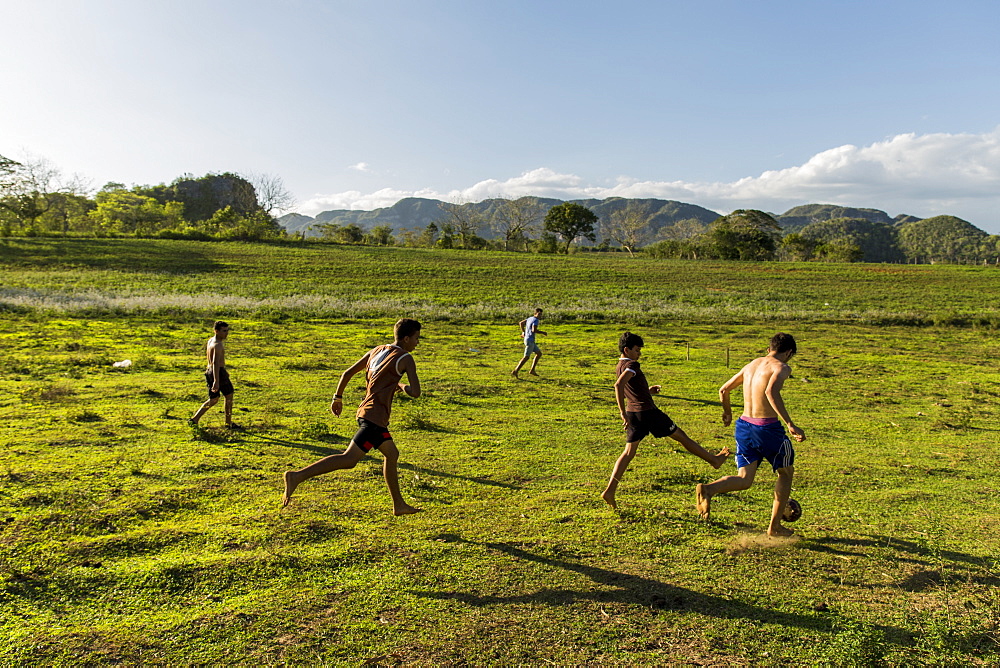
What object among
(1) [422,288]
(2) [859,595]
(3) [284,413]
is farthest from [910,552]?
(1) [422,288]

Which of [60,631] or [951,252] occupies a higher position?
[951,252]

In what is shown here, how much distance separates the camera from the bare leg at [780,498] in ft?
18.8

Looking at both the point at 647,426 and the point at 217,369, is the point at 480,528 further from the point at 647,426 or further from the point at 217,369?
the point at 217,369

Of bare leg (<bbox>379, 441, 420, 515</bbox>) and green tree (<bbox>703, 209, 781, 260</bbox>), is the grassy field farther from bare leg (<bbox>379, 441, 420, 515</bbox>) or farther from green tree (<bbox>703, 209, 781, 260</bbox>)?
green tree (<bbox>703, 209, 781, 260</bbox>)

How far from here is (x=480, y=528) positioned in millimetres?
6039

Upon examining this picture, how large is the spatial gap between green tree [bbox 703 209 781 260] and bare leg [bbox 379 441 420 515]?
88.1m

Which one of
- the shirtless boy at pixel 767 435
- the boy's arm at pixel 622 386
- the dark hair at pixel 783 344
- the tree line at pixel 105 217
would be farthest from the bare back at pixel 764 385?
the tree line at pixel 105 217

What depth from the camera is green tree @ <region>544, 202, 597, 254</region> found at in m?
95.8

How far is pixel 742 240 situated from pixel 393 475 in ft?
301

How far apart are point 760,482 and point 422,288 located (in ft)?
131

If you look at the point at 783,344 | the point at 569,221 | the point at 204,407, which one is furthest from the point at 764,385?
the point at 569,221

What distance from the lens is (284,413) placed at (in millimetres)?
10961

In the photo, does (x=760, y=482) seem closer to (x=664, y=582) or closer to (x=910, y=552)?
(x=910, y=552)

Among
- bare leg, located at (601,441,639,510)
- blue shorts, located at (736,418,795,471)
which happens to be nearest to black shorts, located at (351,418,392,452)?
bare leg, located at (601,441,639,510)
